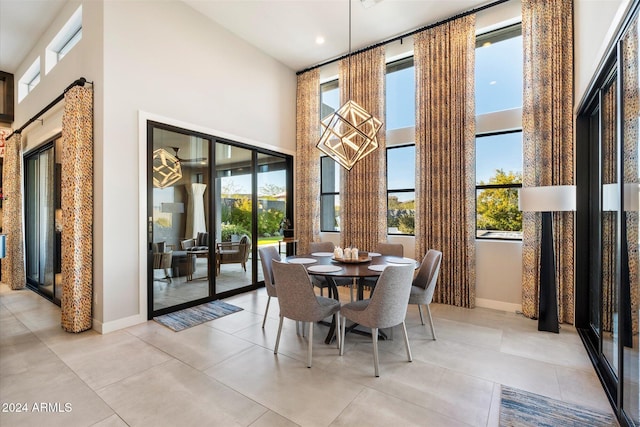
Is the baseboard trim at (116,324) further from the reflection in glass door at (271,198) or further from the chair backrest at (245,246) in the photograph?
the reflection in glass door at (271,198)

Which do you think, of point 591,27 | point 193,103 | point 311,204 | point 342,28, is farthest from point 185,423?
point 342,28

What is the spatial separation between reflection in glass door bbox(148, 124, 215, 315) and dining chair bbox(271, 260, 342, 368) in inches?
81.6

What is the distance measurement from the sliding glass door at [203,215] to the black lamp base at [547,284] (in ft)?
13.5

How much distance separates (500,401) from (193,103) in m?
4.73

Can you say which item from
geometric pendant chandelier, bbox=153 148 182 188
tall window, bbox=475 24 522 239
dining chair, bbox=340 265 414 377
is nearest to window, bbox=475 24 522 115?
tall window, bbox=475 24 522 239

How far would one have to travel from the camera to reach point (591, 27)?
267 centimetres

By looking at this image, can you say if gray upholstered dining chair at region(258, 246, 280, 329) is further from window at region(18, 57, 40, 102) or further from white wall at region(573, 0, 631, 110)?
window at region(18, 57, 40, 102)

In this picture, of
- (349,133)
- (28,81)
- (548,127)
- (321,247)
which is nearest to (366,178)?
(321,247)

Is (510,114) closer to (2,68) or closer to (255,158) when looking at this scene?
(255,158)

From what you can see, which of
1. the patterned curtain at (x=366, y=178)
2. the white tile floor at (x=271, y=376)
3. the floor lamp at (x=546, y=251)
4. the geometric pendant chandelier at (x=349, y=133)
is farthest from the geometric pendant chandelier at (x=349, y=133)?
the white tile floor at (x=271, y=376)

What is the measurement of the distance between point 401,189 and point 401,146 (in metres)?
0.72

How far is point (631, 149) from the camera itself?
1.81 metres

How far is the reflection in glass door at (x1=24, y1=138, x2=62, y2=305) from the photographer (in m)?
4.36

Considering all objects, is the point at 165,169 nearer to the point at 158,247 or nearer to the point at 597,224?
the point at 158,247
